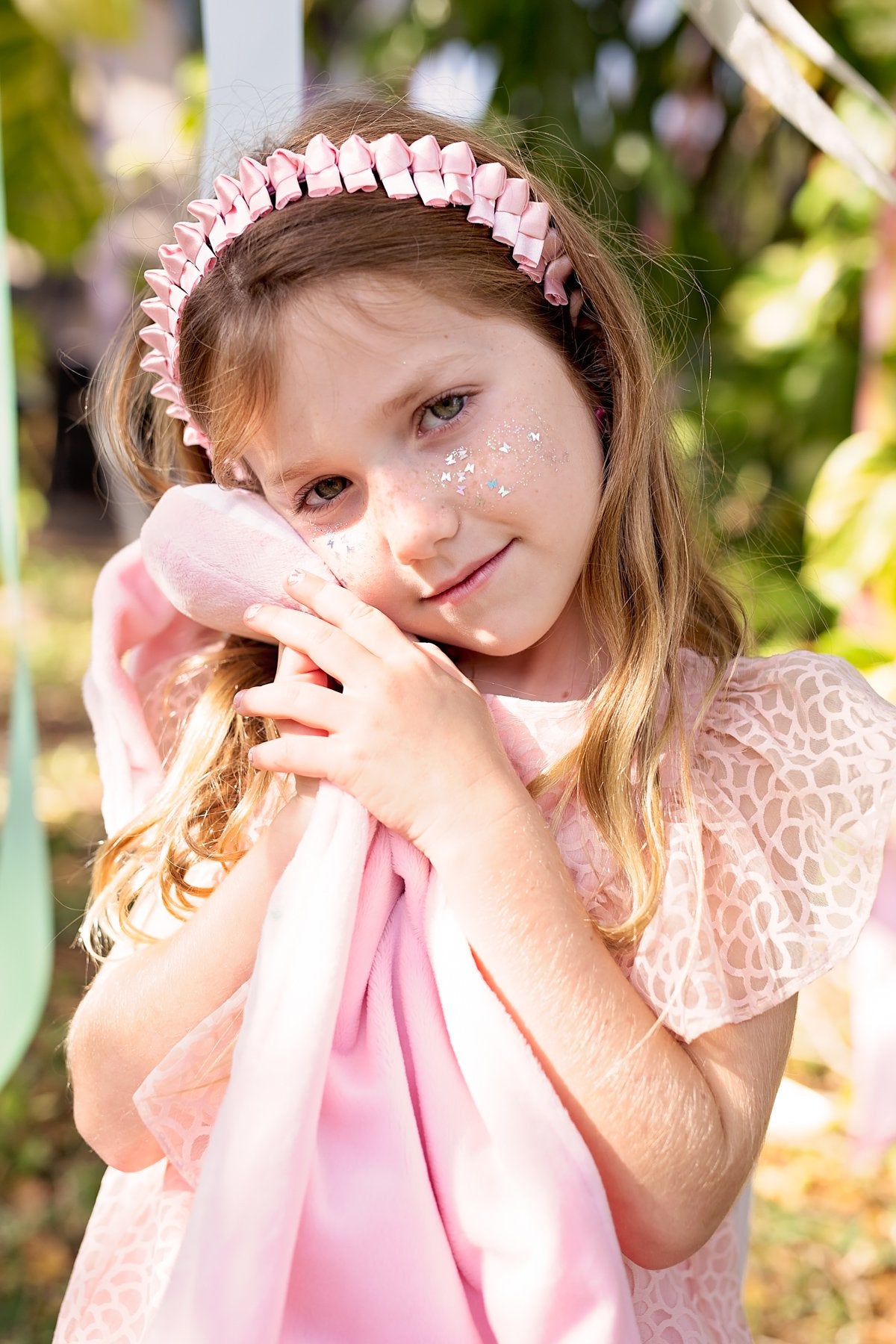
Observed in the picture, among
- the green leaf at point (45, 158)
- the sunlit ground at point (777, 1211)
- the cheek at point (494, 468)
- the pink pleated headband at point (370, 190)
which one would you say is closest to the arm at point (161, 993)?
the cheek at point (494, 468)

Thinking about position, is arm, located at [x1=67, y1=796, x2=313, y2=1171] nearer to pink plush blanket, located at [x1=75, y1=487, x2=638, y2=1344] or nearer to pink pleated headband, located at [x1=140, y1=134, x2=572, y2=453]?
pink plush blanket, located at [x1=75, y1=487, x2=638, y2=1344]

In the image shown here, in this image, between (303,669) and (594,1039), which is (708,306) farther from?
(594,1039)

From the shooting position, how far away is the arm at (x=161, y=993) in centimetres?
114

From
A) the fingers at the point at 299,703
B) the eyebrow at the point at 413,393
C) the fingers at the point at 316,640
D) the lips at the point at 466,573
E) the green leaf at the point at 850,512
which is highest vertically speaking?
the eyebrow at the point at 413,393

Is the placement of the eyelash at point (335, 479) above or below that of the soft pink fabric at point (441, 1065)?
above

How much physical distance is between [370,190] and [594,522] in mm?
377

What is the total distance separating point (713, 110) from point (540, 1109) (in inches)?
146

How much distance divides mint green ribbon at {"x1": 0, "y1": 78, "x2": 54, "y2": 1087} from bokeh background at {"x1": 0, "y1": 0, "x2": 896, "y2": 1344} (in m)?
0.15

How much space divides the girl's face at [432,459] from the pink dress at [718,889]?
0.13m

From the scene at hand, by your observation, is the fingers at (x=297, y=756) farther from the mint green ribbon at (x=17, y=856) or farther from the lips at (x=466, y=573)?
the mint green ribbon at (x=17, y=856)

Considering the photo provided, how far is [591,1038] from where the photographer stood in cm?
105

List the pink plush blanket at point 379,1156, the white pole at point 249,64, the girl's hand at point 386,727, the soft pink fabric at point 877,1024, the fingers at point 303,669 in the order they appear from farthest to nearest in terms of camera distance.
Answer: the soft pink fabric at point 877,1024, the white pole at point 249,64, the fingers at point 303,669, the girl's hand at point 386,727, the pink plush blanket at point 379,1156

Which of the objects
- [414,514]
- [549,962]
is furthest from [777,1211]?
[414,514]

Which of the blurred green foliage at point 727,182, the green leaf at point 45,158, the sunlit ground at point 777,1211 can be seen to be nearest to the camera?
the sunlit ground at point 777,1211
